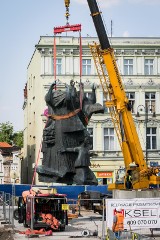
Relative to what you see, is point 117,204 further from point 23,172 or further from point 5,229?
point 23,172

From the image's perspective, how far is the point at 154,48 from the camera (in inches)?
2334

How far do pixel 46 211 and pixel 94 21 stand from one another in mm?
13408

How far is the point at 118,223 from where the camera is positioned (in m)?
22.0

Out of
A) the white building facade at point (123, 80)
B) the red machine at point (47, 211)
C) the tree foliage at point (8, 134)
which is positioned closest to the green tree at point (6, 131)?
the tree foliage at point (8, 134)

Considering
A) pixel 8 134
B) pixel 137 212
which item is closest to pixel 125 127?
pixel 137 212

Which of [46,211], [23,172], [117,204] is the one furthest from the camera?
[23,172]

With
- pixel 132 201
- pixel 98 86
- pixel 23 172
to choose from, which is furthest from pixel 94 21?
pixel 23 172

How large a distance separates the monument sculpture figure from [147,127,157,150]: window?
2170cm

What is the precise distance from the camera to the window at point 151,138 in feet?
194

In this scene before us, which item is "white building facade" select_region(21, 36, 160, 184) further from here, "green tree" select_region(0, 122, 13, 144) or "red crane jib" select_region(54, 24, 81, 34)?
"green tree" select_region(0, 122, 13, 144)

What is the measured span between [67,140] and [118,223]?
1590 centimetres

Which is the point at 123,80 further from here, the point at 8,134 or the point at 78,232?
the point at 8,134

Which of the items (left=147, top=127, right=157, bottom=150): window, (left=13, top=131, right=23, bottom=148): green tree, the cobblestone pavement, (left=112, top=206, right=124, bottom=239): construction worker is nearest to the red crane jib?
the cobblestone pavement

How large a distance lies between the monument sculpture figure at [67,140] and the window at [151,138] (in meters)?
21.7
